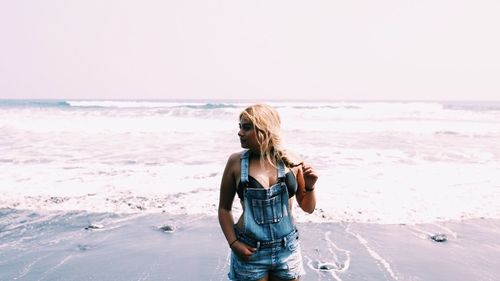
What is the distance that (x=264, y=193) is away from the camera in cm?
262

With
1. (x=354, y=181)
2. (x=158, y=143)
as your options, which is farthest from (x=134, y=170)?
(x=158, y=143)

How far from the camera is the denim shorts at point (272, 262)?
8.89ft

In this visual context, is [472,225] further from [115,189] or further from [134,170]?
[134,170]

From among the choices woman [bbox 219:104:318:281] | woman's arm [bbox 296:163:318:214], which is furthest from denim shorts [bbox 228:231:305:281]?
woman's arm [bbox 296:163:318:214]

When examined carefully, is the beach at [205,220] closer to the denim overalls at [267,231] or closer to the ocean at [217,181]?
the ocean at [217,181]

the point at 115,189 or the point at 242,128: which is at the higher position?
the point at 242,128

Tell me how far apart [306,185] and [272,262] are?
1.69ft

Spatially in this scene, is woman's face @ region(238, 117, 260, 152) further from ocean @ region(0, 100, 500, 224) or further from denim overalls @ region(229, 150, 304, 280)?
ocean @ region(0, 100, 500, 224)

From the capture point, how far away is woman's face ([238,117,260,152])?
2646mm

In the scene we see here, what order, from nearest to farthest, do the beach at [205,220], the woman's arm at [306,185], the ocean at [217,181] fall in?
1. the woman's arm at [306,185]
2. the beach at [205,220]
3. the ocean at [217,181]

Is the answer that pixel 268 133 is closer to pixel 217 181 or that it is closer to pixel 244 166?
pixel 244 166

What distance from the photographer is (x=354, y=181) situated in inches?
426

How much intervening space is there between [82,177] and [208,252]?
644 cm

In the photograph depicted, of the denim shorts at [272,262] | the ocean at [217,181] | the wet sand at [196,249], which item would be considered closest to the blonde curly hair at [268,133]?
the denim shorts at [272,262]
